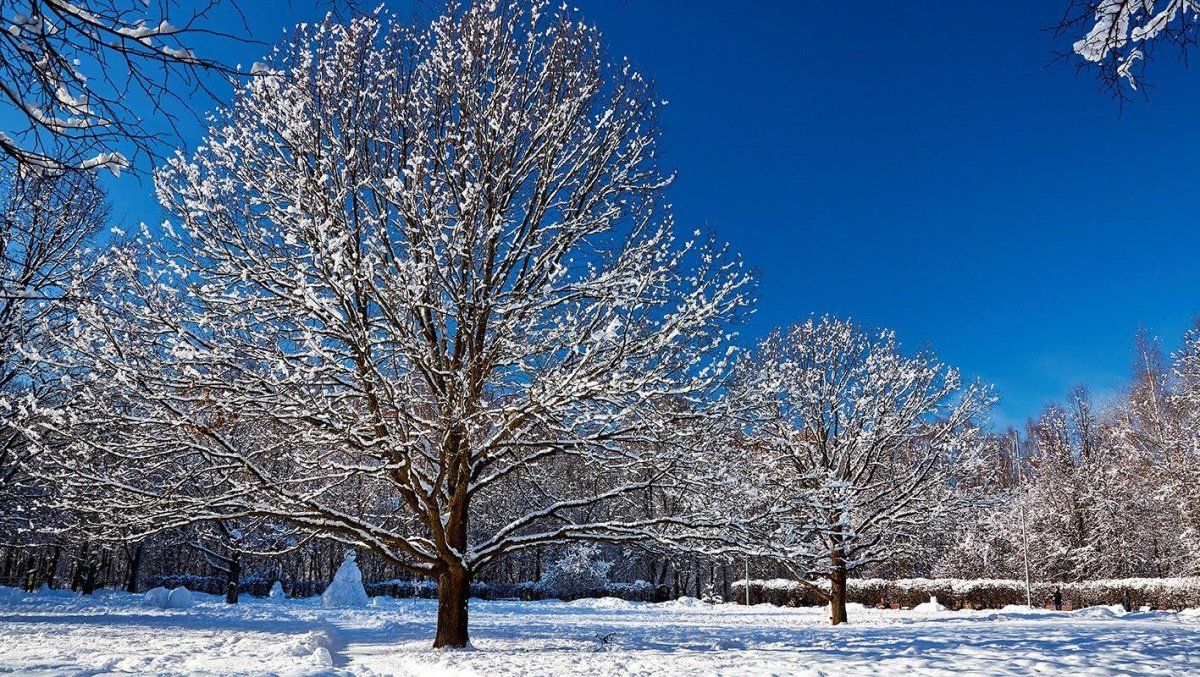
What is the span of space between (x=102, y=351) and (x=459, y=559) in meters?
4.92

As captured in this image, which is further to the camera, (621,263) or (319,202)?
(621,263)

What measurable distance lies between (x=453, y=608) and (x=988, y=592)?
27142 millimetres

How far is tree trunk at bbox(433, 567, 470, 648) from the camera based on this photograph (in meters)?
9.08

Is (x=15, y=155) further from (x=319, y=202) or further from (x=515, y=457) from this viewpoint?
(x=515, y=457)

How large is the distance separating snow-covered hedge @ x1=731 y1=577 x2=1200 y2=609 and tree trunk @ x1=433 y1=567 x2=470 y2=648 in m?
15.4

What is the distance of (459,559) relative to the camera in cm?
898

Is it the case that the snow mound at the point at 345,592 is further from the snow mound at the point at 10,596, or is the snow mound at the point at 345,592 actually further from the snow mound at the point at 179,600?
the snow mound at the point at 10,596

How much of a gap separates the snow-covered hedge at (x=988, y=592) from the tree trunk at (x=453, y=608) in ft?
50.6

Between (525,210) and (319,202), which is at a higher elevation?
(525,210)

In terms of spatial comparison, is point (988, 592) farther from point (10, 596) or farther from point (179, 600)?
point (10, 596)

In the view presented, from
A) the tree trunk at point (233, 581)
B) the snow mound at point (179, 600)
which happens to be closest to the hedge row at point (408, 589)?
the tree trunk at point (233, 581)

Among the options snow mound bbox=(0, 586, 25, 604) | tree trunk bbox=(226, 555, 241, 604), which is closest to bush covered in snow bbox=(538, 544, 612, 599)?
tree trunk bbox=(226, 555, 241, 604)

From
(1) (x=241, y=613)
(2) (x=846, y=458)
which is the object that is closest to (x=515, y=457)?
(2) (x=846, y=458)

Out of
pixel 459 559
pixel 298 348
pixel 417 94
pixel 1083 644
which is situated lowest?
pixel 1083 644
